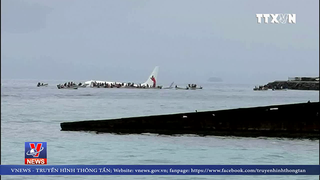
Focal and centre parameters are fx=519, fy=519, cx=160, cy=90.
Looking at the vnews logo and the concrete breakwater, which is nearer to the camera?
the vnews logo

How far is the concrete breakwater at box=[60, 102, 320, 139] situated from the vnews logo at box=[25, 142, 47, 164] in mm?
19472

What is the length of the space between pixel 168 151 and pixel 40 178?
34.8ft

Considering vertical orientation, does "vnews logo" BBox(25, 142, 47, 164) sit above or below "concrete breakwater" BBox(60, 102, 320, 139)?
below

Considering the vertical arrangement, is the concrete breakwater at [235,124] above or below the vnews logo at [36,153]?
above

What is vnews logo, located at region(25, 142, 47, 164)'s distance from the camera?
13023mm

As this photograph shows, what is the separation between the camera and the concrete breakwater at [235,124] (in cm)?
3173

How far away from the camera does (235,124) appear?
32.4 m

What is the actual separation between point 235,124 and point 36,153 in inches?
818

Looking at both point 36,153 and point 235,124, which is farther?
point 235,124

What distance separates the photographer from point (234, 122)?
32.5 metres

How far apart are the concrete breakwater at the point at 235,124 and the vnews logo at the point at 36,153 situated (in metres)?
19.5

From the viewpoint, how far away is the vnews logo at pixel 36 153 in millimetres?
13023

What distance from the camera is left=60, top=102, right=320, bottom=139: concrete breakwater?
31734 mm

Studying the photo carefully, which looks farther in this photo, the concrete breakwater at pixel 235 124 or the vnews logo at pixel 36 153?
the concrete breakwater at pixel 235 124
